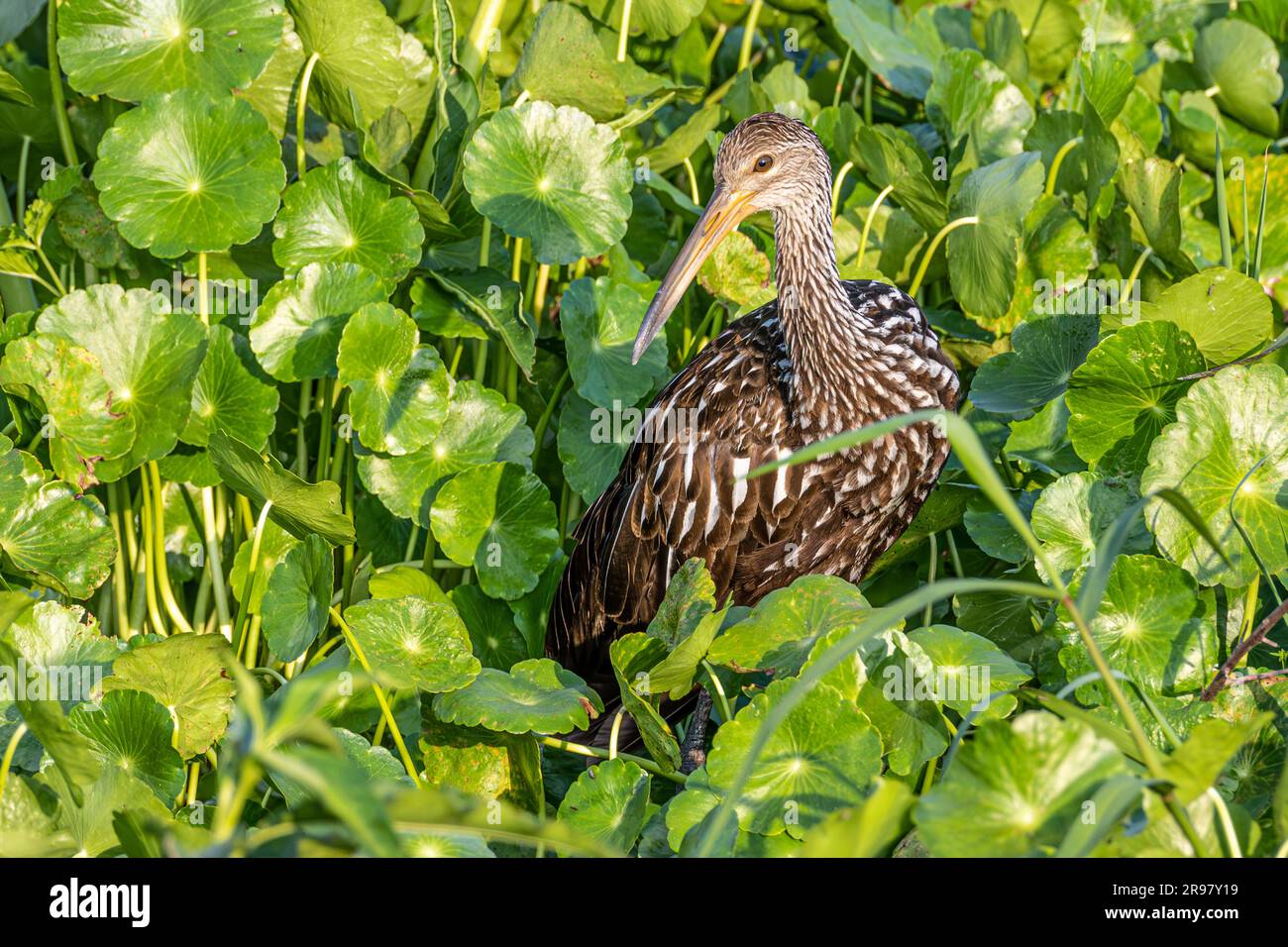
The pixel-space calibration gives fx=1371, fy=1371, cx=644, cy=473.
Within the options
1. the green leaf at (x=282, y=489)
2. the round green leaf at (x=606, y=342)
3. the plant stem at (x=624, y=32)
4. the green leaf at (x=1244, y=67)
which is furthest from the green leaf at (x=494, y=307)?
the green leaf at (x=1244, y=67)

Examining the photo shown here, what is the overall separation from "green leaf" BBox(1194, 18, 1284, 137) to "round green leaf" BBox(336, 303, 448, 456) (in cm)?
319

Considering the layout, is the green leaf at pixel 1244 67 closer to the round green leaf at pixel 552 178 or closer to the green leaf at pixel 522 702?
the round green leaf at pixel 552 178

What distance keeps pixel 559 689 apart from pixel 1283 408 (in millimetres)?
1799

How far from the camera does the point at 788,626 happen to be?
9.46 feet

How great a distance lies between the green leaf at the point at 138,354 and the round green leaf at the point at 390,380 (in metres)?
0.41

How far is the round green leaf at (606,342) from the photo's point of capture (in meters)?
4.01

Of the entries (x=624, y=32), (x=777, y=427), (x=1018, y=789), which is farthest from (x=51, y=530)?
(x=1018, y=789)

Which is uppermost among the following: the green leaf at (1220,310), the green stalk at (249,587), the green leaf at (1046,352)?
the green leaf at (1220,310)

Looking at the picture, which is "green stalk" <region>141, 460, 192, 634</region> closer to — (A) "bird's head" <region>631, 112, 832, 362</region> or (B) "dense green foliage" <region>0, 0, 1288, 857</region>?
(B) "dense green foliage" <region>0, 0, 1288, 857</region>

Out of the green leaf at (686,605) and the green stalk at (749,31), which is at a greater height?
the green stalk at (749,31)

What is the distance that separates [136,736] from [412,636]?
2.06 feet

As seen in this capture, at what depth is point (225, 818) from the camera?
1.68m

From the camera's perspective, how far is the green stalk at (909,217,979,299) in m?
4.11

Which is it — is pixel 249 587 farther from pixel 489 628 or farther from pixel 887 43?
pixel 887 43
